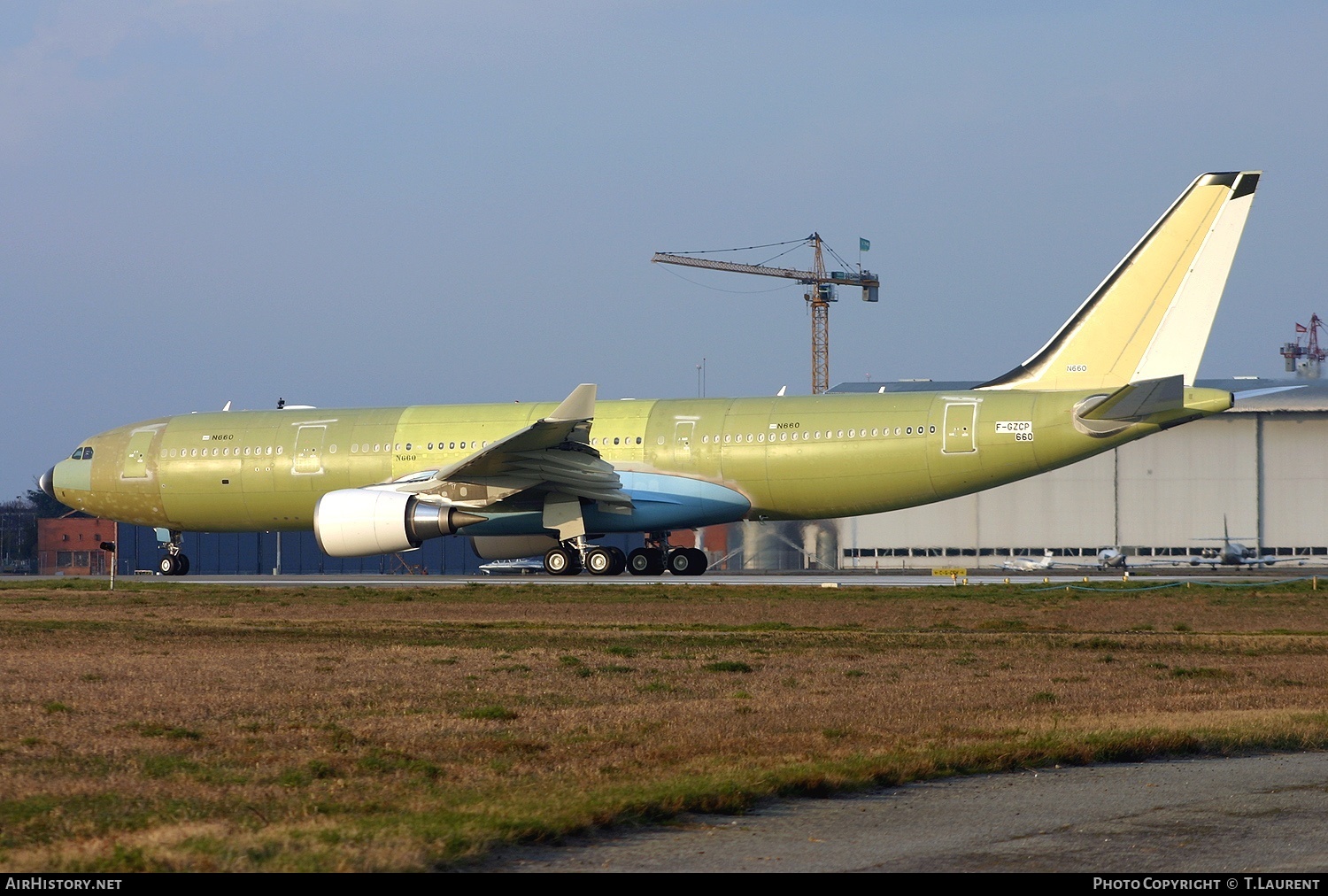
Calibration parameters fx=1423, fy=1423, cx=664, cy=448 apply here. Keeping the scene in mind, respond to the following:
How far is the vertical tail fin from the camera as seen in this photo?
91.0 ft

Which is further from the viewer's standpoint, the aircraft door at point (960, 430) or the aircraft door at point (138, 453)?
the aircraft door at point (138, 453)

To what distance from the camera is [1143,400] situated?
26.9 metres

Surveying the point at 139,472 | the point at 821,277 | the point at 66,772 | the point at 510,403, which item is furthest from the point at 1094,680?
the point at 821,277

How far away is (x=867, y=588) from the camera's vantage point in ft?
92.8

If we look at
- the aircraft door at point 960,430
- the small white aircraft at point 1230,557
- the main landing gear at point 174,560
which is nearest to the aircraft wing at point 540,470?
the aircraft door at point 960,430

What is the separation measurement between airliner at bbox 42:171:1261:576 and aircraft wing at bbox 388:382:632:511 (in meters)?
0.05

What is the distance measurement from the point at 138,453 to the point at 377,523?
31.7 ft

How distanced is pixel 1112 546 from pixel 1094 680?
1991 inches

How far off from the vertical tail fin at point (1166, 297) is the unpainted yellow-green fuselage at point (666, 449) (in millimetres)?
1030

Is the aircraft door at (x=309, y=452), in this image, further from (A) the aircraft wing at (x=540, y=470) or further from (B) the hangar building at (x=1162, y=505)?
(B) the hangar building at (x=1162, y=505)

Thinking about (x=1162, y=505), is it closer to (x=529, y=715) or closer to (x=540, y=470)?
(x=540, y=470)

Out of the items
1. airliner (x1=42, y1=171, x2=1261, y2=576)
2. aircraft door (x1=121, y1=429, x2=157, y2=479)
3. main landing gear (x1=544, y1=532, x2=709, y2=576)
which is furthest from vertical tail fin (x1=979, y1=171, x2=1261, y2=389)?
aircraft door (x1=121, y1=429, x2=157, y2=479)

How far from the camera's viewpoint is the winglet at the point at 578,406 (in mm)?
27688

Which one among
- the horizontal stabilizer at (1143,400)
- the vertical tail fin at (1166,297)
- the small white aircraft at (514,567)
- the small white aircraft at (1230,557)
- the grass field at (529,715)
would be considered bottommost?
the grass field at (529,715)
